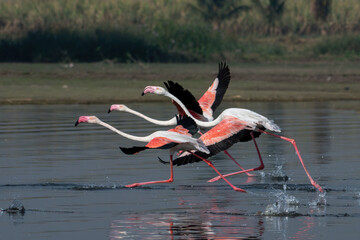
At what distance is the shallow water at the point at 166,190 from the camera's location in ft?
31.7

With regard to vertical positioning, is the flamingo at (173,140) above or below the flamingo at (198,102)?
below

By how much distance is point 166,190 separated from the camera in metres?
12.3

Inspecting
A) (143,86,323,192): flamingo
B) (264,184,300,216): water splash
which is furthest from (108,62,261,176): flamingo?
(264,184,300,216): water splash

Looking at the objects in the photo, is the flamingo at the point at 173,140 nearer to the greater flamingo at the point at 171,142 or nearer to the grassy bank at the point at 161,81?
the greater flamingo at the point at 171,142

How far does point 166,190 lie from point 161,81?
20790 millimetres

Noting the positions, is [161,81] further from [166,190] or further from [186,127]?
[166,190]

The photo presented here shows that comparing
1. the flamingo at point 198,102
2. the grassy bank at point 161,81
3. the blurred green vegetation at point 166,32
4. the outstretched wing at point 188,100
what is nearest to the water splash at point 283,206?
the flamingo at point 198,102

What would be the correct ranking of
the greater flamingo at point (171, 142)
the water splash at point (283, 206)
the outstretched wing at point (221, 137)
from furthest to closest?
the outstretched wing at point (221, 137) < the greater flamingo at point (171, 142) < the water splash at point (283, 206)

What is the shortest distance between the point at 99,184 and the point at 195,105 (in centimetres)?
228

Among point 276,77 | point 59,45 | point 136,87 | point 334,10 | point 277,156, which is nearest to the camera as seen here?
point 277,156

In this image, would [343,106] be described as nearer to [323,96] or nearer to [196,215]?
[323,96]

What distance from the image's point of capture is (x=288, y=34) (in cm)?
4647

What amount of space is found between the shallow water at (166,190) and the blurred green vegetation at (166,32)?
62.0ft

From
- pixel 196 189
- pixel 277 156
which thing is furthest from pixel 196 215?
pixel 277 156
